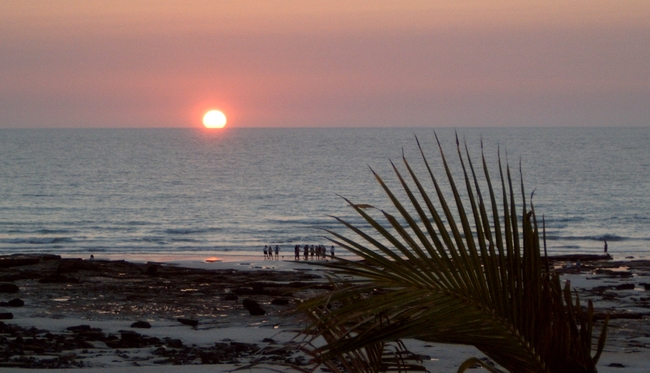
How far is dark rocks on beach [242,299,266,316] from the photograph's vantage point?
1936cm

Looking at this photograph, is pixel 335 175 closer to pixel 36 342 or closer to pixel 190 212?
pixel 190 212

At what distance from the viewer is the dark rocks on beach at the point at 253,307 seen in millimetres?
19359

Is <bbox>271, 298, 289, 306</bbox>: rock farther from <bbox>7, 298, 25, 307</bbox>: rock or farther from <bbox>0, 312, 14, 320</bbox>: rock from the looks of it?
<bbox>0, 312, 14, 320</bbox>: rock

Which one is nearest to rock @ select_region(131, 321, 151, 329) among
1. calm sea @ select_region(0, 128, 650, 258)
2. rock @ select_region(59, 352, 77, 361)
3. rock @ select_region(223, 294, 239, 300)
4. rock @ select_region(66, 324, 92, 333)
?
rock @ select_region(66, 324, 92, 333)

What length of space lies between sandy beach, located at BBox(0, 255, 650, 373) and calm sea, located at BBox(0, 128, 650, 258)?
126 inches

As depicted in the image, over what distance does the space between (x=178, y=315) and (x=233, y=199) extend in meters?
58.9

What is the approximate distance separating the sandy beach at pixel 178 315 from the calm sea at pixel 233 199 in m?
3.21

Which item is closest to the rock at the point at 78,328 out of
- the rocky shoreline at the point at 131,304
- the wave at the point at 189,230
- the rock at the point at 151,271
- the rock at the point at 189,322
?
the rocky shoreline at the point at 131,304

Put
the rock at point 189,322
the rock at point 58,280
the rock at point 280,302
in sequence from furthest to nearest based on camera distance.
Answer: the rock at point 58,280, the rock at point 280,302, the rock at point 189,322

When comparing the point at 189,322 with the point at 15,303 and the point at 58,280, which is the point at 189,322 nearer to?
the point at 15,303

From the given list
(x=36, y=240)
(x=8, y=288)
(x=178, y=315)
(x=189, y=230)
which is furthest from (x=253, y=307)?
(x=189, y=230)

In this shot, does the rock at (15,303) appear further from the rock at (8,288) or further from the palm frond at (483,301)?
the palm frond at (483,301)

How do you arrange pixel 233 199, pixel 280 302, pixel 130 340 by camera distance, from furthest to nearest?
pixel 233 199, pixel 280 302, pixel 130 340

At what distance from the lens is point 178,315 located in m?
19.4
